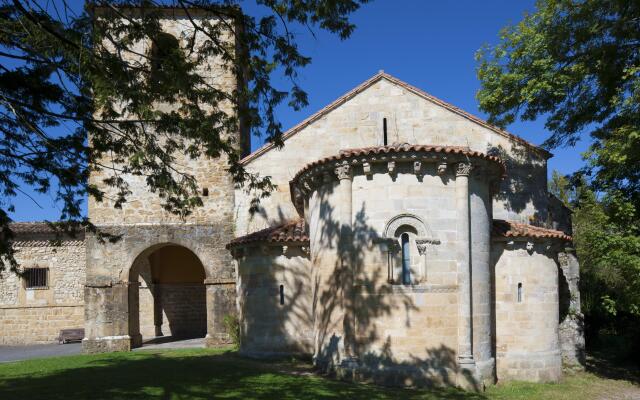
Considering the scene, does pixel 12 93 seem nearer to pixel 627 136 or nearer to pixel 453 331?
pixel 453 331

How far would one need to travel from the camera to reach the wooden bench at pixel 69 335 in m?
22.4

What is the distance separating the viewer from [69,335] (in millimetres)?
22406

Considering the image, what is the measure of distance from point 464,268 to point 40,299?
20248 millimetres

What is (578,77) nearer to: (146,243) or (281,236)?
(281,236)

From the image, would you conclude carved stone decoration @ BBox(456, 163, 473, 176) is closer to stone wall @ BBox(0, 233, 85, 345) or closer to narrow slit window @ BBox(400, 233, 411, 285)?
narrow slit window @ BBox(400, 233, 411, 285)

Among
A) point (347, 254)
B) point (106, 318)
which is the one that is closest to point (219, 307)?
point (106, 318)

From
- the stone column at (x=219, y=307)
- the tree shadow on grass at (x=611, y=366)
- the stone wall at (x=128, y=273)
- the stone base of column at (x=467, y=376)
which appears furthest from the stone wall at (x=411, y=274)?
the stone wall at (x=128, y=273)

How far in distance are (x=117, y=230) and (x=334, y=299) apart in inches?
400

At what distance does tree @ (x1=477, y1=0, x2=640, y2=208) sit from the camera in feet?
42.8

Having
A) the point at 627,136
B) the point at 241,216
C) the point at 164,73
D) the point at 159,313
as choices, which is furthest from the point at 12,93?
the point at 159,313

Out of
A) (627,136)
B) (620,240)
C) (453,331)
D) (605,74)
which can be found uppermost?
(605,74)

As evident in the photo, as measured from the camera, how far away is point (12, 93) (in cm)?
778

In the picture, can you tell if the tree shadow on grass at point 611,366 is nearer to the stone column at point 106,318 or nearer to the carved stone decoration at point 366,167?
the carved stone decoration at point 366,167

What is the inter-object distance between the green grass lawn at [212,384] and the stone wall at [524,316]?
0.47 metres
